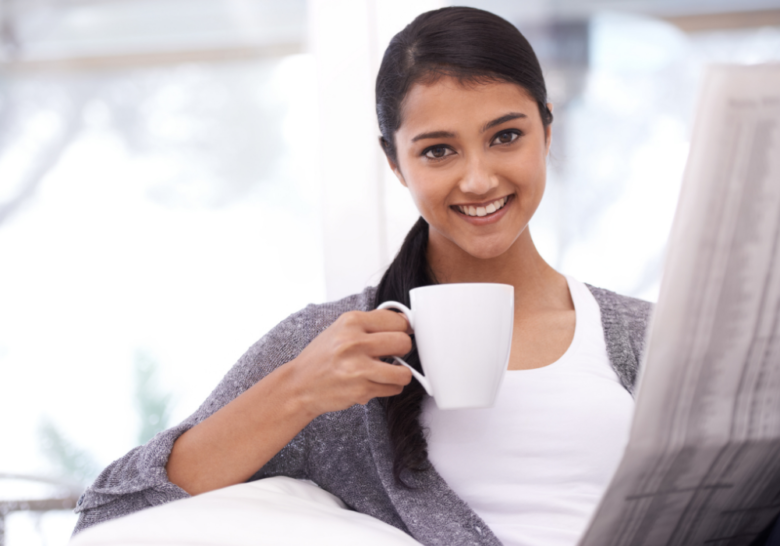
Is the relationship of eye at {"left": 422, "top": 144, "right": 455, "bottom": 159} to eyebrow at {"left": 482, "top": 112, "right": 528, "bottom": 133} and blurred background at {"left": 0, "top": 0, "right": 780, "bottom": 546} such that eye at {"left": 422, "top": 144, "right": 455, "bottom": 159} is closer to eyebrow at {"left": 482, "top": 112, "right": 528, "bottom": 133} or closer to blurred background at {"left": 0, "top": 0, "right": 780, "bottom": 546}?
eyebrow at {"left": 482, "top": 112, "right": 528, "bottom": 133}

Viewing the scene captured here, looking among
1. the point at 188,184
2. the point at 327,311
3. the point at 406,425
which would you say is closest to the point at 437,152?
the point at 327,311

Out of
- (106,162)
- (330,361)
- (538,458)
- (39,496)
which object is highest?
(106,162)

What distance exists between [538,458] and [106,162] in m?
1.33

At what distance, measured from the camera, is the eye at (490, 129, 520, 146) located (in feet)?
3.16

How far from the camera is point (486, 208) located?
975mm

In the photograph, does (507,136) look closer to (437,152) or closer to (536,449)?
(437,152)

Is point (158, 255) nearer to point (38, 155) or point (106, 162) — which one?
point (106, 162)

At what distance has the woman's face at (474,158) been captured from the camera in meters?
0.93

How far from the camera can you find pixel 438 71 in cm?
96

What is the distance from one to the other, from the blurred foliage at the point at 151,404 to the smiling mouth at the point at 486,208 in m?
0.98

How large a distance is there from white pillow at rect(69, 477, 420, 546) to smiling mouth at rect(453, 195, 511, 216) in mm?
497

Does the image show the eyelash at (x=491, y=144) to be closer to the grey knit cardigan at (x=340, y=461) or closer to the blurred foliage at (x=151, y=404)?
the grey knit cardigan at (x=340, y=461)

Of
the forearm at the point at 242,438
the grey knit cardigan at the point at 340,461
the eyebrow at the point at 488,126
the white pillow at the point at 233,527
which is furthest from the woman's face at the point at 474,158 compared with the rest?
the white pillow at the point at 233,527

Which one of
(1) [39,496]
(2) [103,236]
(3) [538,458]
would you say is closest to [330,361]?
(3) [538,458]
